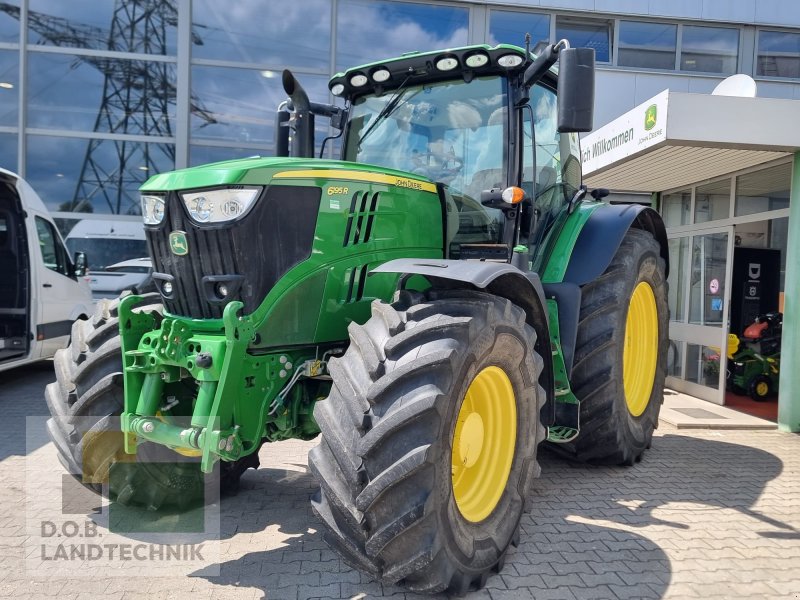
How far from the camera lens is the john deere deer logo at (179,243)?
3014 mm

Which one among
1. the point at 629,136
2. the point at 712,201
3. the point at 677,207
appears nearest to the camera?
the point at 629,136

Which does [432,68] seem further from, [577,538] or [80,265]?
[80,265]

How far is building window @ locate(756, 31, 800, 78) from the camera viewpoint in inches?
470

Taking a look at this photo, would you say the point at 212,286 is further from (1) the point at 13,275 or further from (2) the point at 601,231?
(1) the point at 13,275

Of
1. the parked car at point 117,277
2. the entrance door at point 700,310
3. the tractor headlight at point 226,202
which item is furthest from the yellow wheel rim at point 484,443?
the parked car at point 117,277

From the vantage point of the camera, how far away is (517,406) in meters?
3.10

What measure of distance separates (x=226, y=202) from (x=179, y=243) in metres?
0.34

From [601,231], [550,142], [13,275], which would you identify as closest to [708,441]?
[601,231]

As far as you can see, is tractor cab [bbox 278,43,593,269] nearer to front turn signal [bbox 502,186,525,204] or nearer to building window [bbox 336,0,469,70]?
front turn signal [bbox 502,186,525,204]

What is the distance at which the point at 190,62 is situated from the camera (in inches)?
448

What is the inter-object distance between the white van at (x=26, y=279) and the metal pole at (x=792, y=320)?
7.79 metres

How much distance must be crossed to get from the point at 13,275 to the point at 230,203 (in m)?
5.78

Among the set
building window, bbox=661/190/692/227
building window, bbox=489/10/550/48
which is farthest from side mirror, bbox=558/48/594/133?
building window, bbox=489/10/550/48

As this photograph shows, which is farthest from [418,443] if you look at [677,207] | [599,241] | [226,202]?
[677,207]
